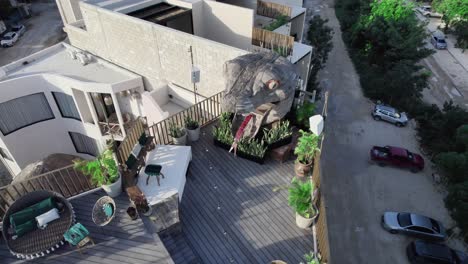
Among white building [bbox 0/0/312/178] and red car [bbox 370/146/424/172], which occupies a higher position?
white building [bbox 0/0/312/178]

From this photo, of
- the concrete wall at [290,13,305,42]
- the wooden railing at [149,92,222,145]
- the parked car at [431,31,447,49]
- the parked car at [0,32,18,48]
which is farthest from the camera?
the parked car at [0,32,18,48]

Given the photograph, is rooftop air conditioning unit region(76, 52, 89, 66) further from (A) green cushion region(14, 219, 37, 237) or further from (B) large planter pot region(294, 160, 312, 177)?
(B) large planter pot region(294, 160, 312, 177)

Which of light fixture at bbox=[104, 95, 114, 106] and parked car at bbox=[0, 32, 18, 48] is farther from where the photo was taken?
parked car at bbox=[0, 32, 18, 48]

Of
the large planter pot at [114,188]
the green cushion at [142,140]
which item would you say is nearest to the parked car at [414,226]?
the green cushion at [142,140]

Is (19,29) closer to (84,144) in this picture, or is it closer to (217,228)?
(84,144)

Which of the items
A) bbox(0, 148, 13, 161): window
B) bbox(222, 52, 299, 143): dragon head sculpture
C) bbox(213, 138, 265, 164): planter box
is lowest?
bbox(0, 148, 13, 161): window

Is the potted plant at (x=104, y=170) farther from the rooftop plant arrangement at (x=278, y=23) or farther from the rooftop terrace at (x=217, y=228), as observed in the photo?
the rooftop plant arrangement at (x=278, y=23)

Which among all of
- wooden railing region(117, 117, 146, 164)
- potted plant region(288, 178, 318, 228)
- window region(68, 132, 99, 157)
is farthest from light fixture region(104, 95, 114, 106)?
potted plant region(288, 178, 318, 228)

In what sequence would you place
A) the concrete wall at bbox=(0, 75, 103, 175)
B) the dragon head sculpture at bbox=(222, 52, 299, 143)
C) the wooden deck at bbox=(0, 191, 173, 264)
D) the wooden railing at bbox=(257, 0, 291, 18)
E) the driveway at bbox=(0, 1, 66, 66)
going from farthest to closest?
the driveway at bbox=(0, 1, 66, 66) < the wooden railing at bbox=(257, 0, 291, 18) < the concrete wall at bbox=(0, 75, 103, 175) < the dragon head sculpture at bbox=(222, 52, 299, 143) < the wooden deck at bbox=(0, 191, 173, 264)
